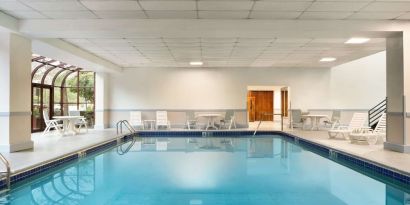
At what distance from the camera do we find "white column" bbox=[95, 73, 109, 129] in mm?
12094

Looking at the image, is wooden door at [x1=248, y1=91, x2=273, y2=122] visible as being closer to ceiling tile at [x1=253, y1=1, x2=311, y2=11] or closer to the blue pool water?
the blue pool water

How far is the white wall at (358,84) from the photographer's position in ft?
41.5

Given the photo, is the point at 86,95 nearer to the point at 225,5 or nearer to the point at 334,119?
the point at 225,5

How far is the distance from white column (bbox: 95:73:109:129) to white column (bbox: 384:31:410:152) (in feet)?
32.4

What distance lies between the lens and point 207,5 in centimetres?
501

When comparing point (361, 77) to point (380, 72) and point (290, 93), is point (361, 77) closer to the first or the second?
point (380, 72)

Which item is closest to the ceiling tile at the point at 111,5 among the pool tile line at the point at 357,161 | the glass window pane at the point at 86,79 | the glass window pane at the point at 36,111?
the pool tile line at the point at 357,161

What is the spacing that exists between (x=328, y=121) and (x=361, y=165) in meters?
6.38

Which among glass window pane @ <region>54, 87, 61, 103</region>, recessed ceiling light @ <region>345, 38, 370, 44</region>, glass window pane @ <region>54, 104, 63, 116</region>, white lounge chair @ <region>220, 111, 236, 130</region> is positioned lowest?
white lounge chair @ <region>220, 111, 236, 130</region>

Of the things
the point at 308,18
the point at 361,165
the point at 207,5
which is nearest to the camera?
the point at 207,5

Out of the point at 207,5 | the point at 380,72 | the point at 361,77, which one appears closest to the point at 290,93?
the point at 361,77

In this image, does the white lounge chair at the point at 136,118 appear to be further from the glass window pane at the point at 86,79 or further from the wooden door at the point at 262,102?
the wooden door at the point at 262,102

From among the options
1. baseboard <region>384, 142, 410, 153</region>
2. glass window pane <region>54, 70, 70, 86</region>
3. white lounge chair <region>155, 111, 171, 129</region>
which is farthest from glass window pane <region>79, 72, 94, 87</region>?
baseboard <region>384, 142, 410, 153</region>

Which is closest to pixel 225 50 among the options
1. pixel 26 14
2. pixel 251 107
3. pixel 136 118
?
pixel 26 14
